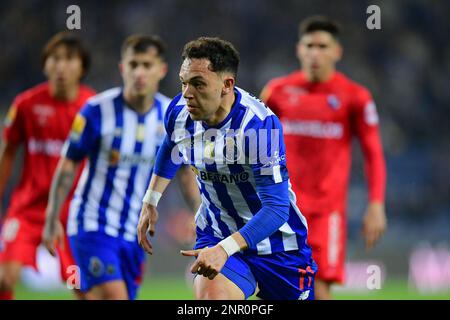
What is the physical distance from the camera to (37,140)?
24.2ft

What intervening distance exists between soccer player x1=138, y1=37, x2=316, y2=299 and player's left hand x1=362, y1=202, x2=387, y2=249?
1.88 meters

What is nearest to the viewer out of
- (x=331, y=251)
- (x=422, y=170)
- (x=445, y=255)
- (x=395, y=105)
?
(x=331, y=251)

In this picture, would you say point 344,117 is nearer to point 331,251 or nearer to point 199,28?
point 331,251

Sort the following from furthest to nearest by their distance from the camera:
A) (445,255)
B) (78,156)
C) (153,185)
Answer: (445,255)
(78,156)
(153,185)

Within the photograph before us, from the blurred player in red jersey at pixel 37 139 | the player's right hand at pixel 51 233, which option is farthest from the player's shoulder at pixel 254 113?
the blurred player in red jersey at pixel 37 139

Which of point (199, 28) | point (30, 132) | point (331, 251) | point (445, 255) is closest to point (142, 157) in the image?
point (30, 132)

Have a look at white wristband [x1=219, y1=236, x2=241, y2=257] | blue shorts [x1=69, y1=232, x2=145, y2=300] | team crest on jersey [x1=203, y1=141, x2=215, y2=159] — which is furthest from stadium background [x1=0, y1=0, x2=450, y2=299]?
white wristband [x1=219, y1=236, x2=241, y2=257]

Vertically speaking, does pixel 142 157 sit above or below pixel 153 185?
above

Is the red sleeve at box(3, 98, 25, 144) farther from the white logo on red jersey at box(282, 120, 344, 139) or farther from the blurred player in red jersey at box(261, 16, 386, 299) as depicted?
the white logo on red jersey at box(282, 120, 344, 139)

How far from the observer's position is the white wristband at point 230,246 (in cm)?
434

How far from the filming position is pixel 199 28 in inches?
583

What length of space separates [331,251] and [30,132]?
253 cm

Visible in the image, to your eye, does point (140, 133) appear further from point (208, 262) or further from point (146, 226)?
point (208, 262)

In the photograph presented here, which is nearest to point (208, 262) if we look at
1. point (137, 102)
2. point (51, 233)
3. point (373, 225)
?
point (51, 233)
